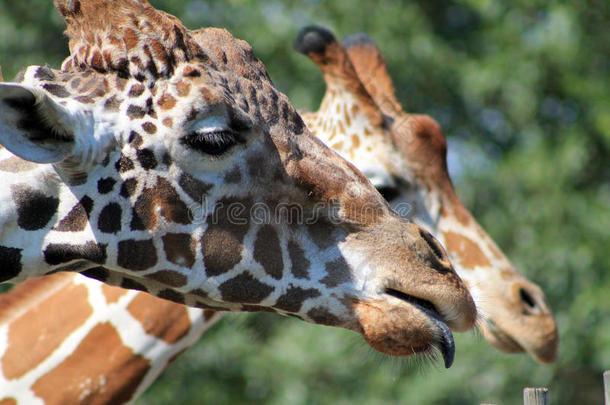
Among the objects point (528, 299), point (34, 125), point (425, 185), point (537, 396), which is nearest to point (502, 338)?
point (528, 299)

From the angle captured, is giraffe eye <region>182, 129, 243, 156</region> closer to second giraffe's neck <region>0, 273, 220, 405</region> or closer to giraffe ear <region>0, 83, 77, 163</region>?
giraffe ear <region>0, 83, 77, 163</region>

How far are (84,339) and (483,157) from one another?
7.10 metres

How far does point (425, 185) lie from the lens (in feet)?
14.9

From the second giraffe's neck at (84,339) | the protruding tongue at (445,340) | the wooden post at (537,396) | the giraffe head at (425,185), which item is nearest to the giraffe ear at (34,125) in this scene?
the protruding tongue at (445,340)

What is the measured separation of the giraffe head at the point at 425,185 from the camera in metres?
4.42

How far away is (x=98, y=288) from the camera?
3.45m

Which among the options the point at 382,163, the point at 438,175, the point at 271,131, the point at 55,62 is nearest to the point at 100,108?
the point at 271,131

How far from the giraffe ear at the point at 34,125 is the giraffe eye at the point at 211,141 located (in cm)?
35

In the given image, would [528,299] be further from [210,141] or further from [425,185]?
[210,141]

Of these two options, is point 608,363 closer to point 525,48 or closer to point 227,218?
point 525,48

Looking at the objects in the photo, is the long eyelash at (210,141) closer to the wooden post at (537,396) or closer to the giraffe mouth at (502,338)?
the wooden post at (537,396)

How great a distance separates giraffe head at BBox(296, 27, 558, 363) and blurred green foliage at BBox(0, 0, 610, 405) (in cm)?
344

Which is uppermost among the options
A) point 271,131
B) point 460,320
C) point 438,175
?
point 271,131

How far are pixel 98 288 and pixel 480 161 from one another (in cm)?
678
